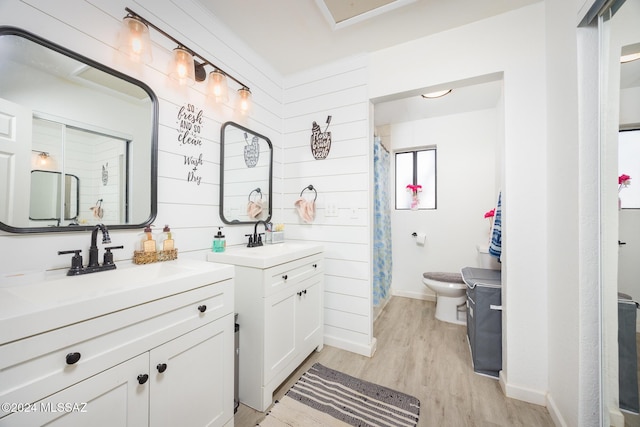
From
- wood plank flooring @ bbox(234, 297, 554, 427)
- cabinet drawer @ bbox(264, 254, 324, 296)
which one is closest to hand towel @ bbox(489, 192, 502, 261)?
wood plank flooring @ bbox(234, 297, 554, 427)

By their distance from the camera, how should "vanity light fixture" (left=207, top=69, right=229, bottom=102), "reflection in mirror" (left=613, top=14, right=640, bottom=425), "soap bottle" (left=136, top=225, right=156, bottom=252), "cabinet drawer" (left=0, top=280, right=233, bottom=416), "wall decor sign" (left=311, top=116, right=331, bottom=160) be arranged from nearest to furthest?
1. "cabinet drawer" (left=0, top=280, right=233, bottom=416)
2. "reflection in mirror" (left=613, top=14, right=640, bottom=425)
3. "soap bottle" (left=136, top=225, right=156, bottom=252)
4. "vanity light fixture" (left=207, top=69, right=229, bottom=102)
5. "wall decor sign" (left=311, top=116, right=331, bottom=160)

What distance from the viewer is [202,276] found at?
1107mm

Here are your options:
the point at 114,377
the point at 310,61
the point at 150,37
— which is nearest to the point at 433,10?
the point at 310,61

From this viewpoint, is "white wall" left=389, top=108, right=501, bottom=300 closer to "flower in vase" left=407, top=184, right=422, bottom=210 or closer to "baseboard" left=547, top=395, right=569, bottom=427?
"flower in vase" left=407, top=184, right=422, bottom=210

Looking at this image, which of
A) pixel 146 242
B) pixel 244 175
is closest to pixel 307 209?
pixel 244 175

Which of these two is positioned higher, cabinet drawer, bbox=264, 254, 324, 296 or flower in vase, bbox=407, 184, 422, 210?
flower in vase, bbox=407, 184, 422, 210

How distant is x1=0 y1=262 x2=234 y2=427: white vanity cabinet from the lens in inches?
25.5

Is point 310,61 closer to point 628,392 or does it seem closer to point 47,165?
point 47,165

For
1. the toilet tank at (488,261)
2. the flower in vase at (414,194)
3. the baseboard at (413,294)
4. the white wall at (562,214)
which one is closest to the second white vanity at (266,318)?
the white wall at (562,214)

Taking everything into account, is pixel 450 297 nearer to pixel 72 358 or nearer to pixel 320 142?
pixel 320 142

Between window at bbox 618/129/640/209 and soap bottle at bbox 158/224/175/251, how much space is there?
2175 mm

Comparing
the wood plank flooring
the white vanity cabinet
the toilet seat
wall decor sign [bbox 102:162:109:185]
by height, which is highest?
wall decor sign [bbox 102:162:109:185]

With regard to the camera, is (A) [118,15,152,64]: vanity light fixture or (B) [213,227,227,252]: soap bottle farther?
(B) [213,227,227,252]: soap bottle

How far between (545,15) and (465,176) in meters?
1.82
